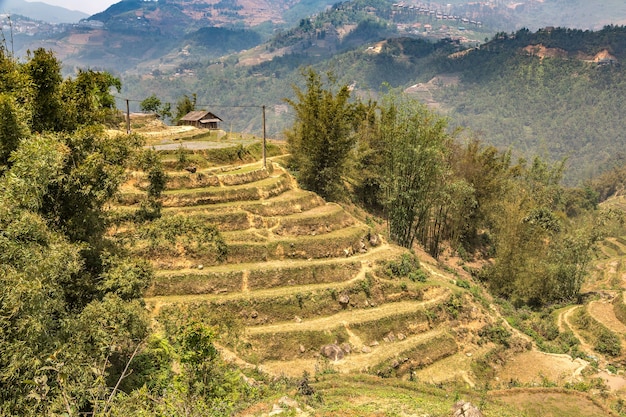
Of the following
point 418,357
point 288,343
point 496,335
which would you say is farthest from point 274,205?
point 496,335

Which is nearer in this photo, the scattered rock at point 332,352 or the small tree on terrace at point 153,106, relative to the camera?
the scattered rock at point 332,352

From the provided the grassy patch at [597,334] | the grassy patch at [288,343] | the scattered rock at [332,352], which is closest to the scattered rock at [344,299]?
the grassy patch at [288,343]

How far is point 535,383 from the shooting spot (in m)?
24.8

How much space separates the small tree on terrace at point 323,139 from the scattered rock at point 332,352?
656 inches

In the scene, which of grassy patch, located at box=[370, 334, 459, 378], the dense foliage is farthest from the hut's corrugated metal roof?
grassy patch, located at box=[370, 334, 459, 378]

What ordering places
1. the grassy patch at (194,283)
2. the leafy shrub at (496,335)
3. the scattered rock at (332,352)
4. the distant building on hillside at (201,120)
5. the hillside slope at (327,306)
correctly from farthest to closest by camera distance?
the distant building on hillside at (201,120), the leafy shrub at (496,335), the grassy patch at (194,283), the scattered rock at (332,352), the hillside slope at (327,306)

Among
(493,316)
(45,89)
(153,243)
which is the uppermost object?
(45,89)

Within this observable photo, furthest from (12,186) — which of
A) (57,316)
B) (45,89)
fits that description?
(45,89)

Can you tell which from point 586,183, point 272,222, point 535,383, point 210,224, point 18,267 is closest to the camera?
point 18,267

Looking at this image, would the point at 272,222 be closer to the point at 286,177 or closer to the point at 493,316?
the point at 286,177

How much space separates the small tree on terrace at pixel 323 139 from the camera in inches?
1422

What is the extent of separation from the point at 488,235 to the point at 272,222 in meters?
36.5

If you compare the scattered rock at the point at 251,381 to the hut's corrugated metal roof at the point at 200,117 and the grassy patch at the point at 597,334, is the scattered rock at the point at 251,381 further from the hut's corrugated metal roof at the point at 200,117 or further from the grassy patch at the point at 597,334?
the hut's corrugated metal roof at the point at 200,117

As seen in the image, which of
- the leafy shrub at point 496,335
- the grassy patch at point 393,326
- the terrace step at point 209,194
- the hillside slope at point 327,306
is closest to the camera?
the hillside slope at point 327,306
